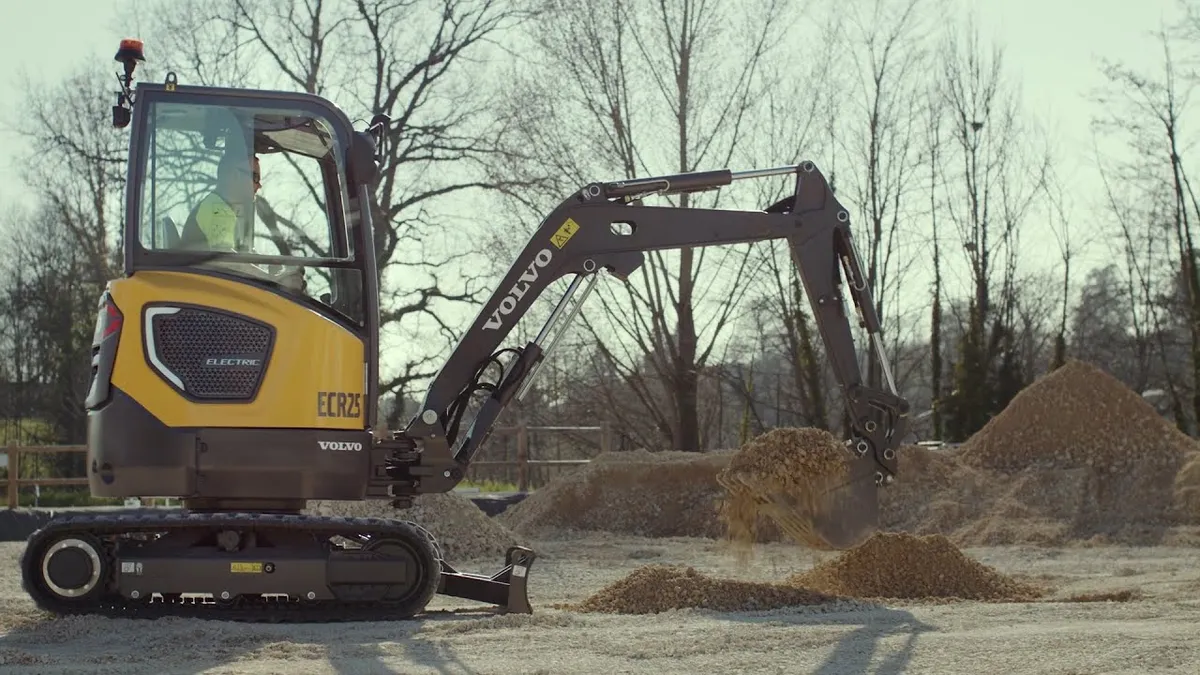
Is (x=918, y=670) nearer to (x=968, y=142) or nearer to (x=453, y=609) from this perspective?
(x=453, y=609)

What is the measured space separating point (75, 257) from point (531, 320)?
55.8 ft

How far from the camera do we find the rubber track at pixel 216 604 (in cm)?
844

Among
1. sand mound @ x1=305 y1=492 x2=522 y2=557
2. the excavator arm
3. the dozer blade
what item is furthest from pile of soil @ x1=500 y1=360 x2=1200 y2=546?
the excavator arm

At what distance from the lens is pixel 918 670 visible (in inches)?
266

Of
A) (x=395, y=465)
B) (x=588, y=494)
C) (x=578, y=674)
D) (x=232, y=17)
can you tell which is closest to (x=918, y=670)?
(x=578, y=674)

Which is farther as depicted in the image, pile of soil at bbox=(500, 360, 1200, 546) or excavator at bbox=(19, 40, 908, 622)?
pile of soil at bbox=(500, 360, 1200, 546)

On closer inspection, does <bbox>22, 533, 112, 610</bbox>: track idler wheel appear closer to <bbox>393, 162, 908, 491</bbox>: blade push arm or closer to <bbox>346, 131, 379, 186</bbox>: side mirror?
<bbox>393, 162, 908, 491</bbox>: blade push arm

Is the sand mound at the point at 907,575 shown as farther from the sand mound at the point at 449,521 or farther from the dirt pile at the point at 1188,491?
the dirt pile at the point at 1188,491

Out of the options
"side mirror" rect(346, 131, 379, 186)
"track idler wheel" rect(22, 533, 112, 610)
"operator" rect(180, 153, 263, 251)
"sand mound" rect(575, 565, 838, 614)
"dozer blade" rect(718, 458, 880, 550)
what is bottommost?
"sand mound" rect(575, 565, 838, 614)

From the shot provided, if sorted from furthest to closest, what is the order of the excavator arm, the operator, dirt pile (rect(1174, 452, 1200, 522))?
dirt pile (rect(1174, 452, 1200, 522)) < the excavator arm < the operator

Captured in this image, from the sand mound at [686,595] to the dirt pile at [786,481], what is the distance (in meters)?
0.54

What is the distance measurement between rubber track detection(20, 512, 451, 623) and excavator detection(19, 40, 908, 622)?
1 cm

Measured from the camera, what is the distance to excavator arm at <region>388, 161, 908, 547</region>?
9.11 metres

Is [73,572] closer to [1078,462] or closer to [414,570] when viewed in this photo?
[414,570]
